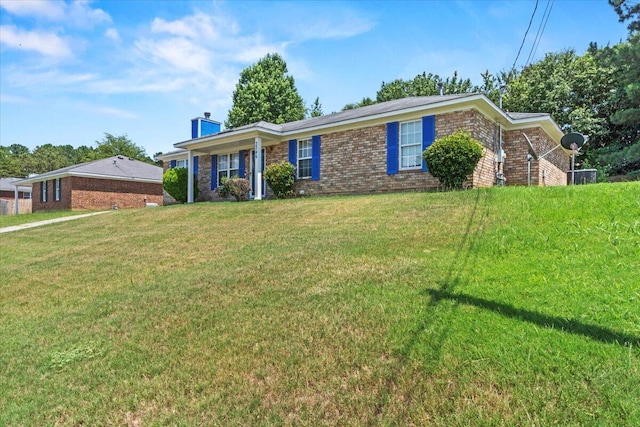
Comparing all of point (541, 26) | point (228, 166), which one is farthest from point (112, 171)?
point (541, 26)

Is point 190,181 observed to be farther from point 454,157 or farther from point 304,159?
point 454,157

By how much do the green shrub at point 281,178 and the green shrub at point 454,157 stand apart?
567 centimetres

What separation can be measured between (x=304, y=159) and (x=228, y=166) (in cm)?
460

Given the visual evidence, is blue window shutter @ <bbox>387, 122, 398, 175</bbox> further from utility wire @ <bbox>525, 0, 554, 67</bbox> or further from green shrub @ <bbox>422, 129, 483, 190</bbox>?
utility wire @ <bbox>525, 0, 554, 67</bbox>

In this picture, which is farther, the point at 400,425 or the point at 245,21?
the point at 245,21

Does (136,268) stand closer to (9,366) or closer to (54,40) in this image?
(9,366)

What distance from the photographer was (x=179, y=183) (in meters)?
19.1

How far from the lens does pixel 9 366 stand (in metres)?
4.01

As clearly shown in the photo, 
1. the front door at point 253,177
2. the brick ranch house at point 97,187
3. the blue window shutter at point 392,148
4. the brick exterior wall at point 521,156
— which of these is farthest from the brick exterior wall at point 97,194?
the brick exterior wall at point 521,156

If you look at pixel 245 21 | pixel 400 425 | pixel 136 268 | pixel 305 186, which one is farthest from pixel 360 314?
pixel 305 186

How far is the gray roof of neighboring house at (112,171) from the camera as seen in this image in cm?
2430

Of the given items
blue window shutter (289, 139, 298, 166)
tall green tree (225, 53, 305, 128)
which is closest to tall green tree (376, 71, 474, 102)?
tall green tree (225, 53, 305, 128)

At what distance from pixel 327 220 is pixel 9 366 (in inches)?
234

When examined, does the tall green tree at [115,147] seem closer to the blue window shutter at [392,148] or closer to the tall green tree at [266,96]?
the tall green tree at [266,96]
